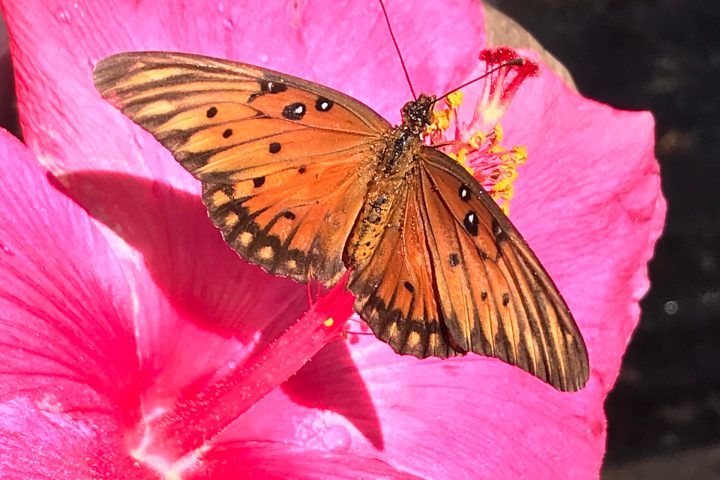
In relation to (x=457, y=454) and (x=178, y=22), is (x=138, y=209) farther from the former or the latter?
(x=457, y=454)

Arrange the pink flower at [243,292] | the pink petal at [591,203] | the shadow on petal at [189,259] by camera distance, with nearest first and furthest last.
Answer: the pink flower at [243,292] → the shadow on petal at [189,259] → the pink petal at [591,203]

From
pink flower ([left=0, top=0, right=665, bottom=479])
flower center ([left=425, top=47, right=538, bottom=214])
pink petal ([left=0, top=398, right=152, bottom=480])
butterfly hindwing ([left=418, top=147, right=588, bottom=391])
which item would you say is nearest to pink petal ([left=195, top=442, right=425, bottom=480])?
pink flower ([left=0, top=0, right=665, bottom=479])

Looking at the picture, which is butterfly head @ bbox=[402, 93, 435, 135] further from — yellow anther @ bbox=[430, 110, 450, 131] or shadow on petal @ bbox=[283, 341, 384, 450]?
shadow on petal @ bbox=[283, 341, 384, 450]

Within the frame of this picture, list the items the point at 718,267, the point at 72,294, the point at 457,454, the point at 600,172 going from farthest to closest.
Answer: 1. the point at 718,267
2. the point at 600,172
3. the point at 457,454
4. the point at 72,294

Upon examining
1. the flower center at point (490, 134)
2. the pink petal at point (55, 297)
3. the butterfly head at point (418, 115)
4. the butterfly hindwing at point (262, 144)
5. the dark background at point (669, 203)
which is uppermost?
the dark background at point (669, 203)

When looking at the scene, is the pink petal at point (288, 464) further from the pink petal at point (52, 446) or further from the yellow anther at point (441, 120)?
the yellow anther at point (441, 120)

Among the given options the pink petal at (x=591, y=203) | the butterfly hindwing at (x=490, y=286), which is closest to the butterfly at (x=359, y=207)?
the butterfly hindwing at (x=490, y=286)

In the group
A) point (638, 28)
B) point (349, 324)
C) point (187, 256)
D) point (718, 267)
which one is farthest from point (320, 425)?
point (638, 28)

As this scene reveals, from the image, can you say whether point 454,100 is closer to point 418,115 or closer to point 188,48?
point 418,115
